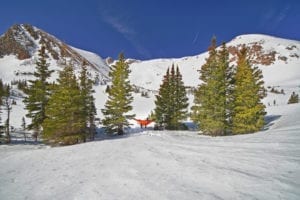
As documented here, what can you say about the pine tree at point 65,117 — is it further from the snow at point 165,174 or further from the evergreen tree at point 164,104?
the evergreen tree at point 164,104

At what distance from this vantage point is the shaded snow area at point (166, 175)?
359 inches

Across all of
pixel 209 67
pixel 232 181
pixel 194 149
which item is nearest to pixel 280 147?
pixel 194 149

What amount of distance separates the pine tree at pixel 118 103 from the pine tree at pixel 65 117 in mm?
8832

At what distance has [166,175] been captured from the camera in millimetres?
11008

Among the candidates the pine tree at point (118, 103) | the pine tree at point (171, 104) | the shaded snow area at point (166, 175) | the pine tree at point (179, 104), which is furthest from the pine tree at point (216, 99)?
the shaded snow area at point (166, 175)

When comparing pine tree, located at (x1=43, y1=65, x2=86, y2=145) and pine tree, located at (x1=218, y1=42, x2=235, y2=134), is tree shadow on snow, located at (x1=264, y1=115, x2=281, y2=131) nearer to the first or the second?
pine tree, located at (x1=218, y1=42, x2=235, y2=134)

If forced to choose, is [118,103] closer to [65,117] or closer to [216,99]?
[65,117]

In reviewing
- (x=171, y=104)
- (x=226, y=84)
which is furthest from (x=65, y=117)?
(x=226, y=84)

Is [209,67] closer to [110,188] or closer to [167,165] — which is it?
[167,165]

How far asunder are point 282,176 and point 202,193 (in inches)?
122

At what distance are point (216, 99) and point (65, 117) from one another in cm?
1596

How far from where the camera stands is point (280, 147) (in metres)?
14.7

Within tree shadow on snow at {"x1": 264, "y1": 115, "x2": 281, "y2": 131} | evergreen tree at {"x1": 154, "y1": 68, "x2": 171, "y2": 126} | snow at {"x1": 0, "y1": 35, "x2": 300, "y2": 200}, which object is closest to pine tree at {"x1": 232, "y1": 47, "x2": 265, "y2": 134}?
tree shadow on snow at {"x1": 264, "y1": 115, "x2": 281, "y2": 131}

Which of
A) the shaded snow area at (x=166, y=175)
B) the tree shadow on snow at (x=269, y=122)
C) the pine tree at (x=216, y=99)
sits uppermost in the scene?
the pine tree at (x=216, y=99)
